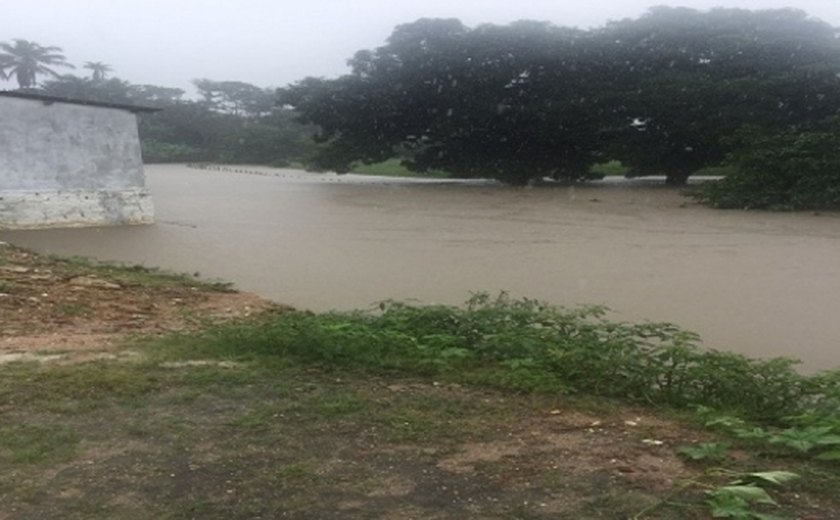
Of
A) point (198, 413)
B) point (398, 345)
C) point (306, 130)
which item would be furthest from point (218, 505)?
point (306, 130)

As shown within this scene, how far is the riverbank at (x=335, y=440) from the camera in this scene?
285 centimetres

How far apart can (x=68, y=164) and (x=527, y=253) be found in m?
6.90

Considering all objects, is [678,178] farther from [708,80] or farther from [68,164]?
[68,164]

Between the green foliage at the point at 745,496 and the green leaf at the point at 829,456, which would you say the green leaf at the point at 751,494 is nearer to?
the green foliage at the point at 745,496

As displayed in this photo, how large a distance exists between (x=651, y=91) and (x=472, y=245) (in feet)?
42.2

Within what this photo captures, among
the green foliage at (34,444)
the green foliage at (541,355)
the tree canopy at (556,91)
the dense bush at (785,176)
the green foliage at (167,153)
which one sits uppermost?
the tree canopy at (556,91)

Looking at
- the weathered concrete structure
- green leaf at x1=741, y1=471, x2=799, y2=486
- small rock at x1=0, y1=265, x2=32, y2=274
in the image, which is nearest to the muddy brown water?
the weathered concrete structure

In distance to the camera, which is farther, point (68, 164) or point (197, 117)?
point (197, 117)

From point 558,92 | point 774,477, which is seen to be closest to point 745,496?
point 774,477

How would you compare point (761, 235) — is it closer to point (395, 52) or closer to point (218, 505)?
point (218, 505)

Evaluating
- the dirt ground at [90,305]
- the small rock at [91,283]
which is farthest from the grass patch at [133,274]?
the small rock at [91,283]

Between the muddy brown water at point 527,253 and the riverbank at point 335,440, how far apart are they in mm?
2661

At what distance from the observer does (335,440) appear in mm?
3488

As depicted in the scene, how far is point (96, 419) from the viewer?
3.80 metres
